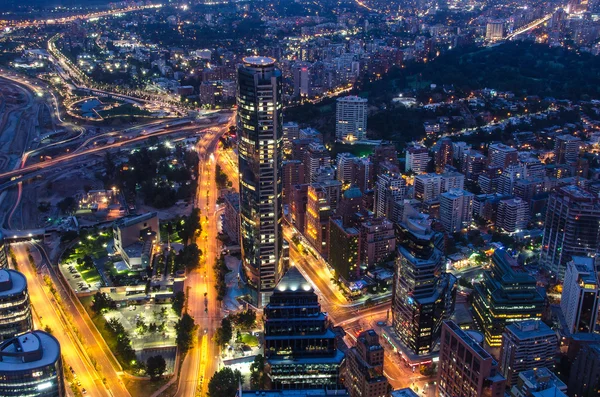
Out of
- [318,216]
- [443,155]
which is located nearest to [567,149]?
[443,155]

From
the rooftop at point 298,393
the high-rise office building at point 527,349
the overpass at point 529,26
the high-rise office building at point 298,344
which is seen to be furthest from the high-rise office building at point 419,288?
the overpass at point 529,26

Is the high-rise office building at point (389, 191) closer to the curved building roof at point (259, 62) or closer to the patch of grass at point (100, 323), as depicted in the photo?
the curved building roof at point (259, 62)

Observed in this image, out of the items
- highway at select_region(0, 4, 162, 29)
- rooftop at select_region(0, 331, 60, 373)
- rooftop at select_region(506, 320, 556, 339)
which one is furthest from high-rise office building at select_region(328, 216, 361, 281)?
highway at select_region(0, 4, 162, 29)

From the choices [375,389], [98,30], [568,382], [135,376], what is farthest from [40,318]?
[98,30]

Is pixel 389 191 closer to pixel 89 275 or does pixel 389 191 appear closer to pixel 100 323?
pixel 89 275

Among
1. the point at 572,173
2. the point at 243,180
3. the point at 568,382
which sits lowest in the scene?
the point at 568,382

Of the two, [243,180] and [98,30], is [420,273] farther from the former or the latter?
[98,30]
